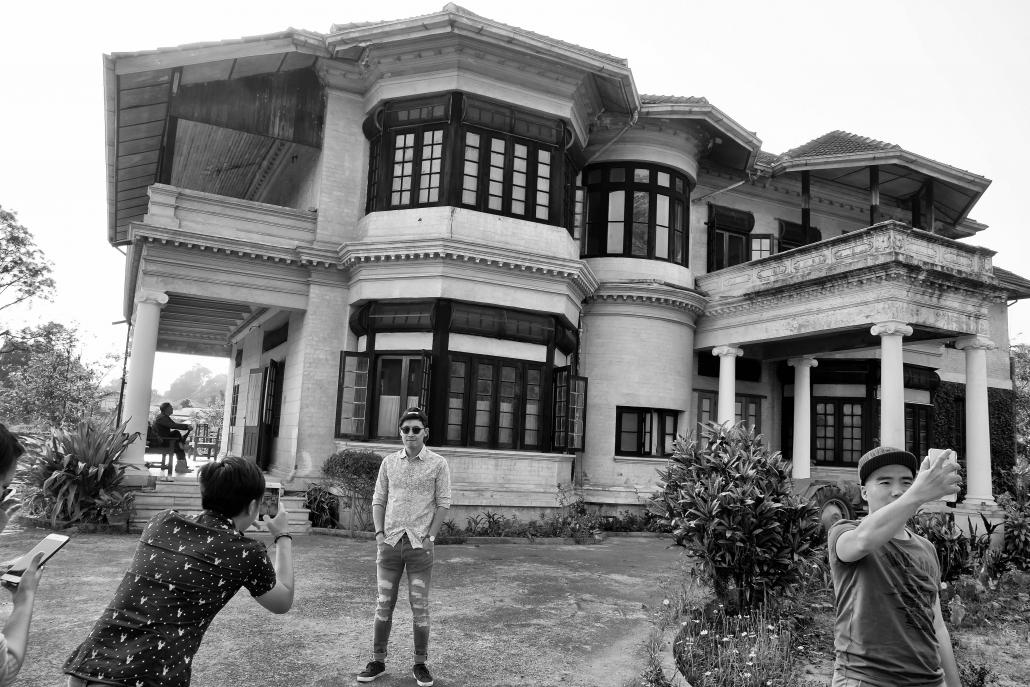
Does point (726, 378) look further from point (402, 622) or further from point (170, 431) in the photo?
point (170, 431)

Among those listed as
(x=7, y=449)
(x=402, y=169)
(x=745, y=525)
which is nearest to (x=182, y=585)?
(x=7, y=449)

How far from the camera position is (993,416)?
20750 mm

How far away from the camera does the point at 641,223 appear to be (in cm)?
1712

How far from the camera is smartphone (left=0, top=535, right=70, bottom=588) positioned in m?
2.23

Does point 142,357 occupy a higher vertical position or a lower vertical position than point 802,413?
higher

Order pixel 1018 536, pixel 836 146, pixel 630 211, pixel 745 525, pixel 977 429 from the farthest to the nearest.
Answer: pixel 836 146 → pixel 630 211 → pixel 977 429 → pixel 1018 536 → pixel 745 525

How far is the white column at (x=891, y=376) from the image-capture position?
1369 centimetres

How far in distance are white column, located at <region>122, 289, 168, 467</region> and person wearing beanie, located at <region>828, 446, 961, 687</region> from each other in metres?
12.9

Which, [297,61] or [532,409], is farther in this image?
[297,61]

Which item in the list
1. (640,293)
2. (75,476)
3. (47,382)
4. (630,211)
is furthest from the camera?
(47,382)

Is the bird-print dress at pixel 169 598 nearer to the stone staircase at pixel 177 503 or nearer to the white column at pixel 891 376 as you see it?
the stone staircase at pixel 177 503

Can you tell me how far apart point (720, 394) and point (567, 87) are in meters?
7.74

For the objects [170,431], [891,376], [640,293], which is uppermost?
[640,293]

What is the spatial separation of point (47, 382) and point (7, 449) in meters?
45.1
